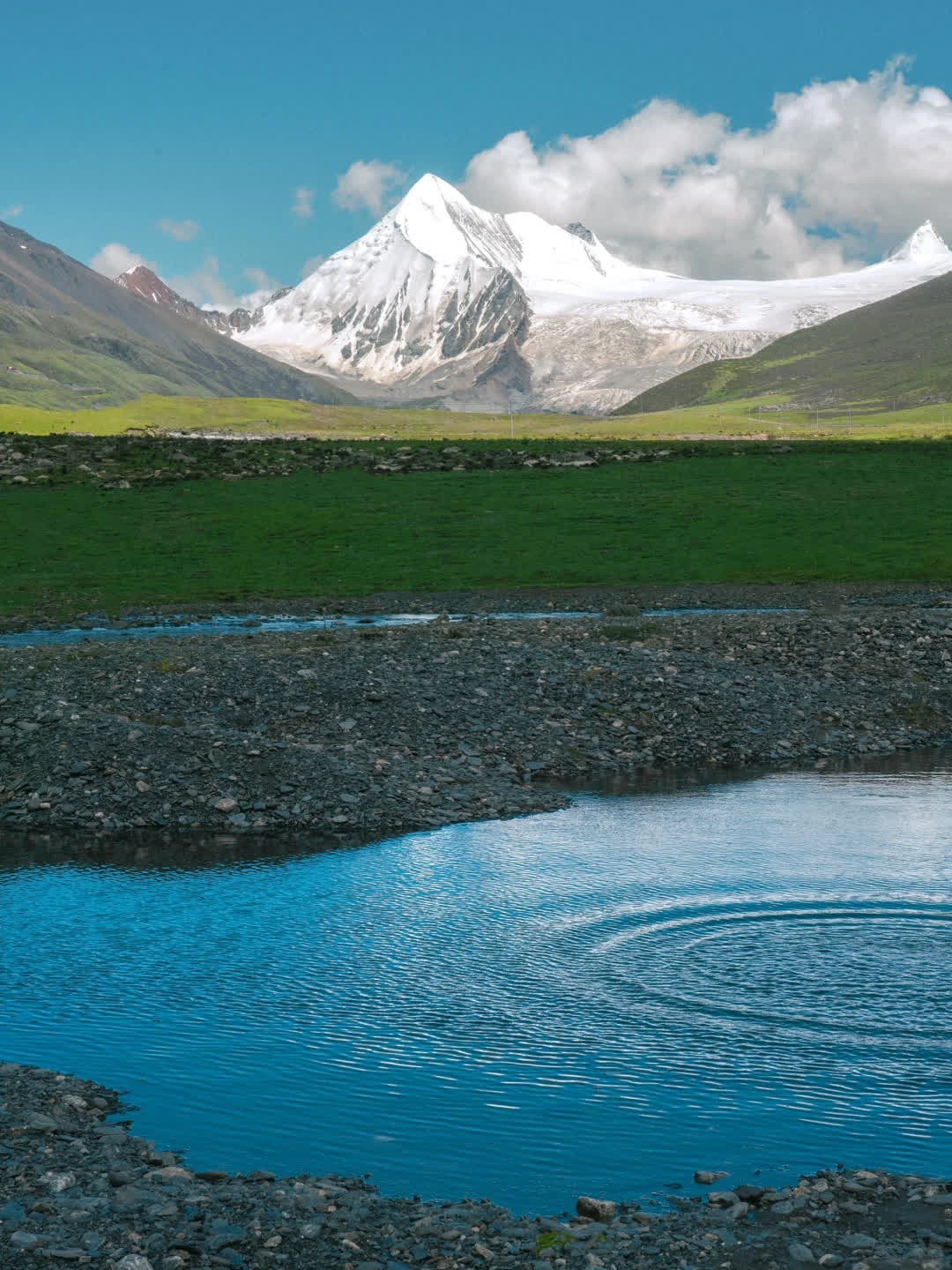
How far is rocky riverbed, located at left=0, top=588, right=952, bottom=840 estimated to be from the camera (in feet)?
84.2

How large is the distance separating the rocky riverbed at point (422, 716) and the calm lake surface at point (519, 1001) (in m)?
2.34

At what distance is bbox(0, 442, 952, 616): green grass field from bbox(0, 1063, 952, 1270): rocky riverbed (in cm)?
4567

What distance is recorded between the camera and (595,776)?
96.1 feet

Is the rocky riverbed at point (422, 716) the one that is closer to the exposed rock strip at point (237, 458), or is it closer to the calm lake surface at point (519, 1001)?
the calm lake surface at point (519, 1001)

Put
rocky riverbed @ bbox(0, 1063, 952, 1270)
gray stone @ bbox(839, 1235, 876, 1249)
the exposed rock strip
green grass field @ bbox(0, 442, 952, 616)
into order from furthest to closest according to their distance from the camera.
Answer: the exposed rock strip, green grass field @ bbox(0, 442, 952, 616), gray stone @ bbox(839, 1235, 876, 1249), rocky riverbed @ bbox(0, 1063, 952, 1270)

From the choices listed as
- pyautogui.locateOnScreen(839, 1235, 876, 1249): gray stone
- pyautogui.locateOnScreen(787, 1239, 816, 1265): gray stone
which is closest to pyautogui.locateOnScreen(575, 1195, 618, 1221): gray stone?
pyautogui.locateOnScreen(787, 1239, 816, 1265): gray stone

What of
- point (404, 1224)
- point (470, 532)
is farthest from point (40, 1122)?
point (470, 532)

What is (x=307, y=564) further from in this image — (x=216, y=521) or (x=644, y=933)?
(x=644, y=933)

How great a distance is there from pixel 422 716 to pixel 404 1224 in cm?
2050

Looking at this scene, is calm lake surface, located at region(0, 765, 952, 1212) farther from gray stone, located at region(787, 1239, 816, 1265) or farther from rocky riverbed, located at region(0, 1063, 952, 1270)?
gray stone, located at region(787, 1239, 816, 1265)

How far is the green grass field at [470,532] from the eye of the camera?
62500mm

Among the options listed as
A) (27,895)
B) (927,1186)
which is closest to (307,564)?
(27,895)

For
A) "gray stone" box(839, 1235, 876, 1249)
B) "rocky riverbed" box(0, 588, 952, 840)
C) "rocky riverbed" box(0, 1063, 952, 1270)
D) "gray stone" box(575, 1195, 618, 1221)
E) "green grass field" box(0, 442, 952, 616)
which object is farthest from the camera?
"green grass field" box(0, 442, 952, 616)

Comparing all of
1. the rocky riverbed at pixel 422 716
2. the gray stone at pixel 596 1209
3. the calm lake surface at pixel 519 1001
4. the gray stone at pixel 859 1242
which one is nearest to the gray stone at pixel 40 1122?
the calm lake surface at pixel 519 1001
